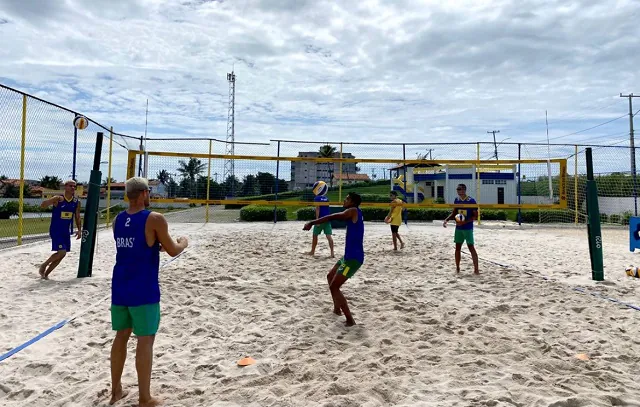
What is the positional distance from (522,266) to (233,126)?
40.0 m

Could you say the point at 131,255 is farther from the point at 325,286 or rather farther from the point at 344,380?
the point at 325,286

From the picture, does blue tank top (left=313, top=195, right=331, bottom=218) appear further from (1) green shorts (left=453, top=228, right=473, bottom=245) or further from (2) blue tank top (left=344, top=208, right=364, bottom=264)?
(2) blue tank top (left=344, top=208, right=364, bottom=264)

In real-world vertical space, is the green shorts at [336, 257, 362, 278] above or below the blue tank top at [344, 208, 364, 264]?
below

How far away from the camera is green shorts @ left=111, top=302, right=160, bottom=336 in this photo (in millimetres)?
2531

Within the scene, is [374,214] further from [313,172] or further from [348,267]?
[348,267]

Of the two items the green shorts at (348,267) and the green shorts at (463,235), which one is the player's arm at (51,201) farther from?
the green shorts at (463,235)

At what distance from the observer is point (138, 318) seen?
2.53 metres

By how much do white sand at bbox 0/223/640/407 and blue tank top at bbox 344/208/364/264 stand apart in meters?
0.67

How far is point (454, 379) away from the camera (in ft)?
9.66

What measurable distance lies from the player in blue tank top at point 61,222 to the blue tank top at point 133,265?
4.08m

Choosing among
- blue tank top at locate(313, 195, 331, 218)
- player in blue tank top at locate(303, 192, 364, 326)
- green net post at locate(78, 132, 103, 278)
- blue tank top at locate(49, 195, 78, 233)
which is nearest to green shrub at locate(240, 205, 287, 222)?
blue tank top at locate(313, 195, 331, 218)

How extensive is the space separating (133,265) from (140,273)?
64 millimetres

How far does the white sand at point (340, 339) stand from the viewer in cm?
276

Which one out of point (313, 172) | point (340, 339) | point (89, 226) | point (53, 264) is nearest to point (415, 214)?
point (313, 172)
